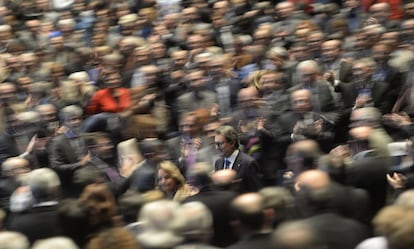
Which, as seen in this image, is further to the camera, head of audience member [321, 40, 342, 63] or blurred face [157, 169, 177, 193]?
head of audience member [321, 40, 342, 63]

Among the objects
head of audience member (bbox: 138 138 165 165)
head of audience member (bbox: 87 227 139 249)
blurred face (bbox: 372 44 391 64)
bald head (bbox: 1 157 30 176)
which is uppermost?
head of audience member (bbox: 87 227 139 249)

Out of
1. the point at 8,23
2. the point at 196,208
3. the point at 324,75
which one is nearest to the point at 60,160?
the point at 324,75

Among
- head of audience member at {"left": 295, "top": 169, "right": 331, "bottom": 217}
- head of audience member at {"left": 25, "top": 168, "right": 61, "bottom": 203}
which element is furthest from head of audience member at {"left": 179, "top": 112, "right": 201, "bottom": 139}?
head of audience member at {"left": 295, "top": 169, "right": 331, "bottom": 217}

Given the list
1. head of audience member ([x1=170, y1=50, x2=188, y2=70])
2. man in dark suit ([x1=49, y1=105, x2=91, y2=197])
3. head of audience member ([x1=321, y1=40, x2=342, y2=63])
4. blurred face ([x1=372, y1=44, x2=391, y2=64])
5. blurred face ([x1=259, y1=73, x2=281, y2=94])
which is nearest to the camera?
→ man in dark suit ([x1=49, y1=105, x2=91, y2=197])

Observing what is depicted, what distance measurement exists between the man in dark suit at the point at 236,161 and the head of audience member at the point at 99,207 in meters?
2.02

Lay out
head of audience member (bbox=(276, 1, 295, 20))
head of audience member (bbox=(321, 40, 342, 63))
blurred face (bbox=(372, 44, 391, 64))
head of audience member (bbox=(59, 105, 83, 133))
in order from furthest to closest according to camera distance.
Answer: head of audience member (bbox=(276, 1, 295, 20)), head of audience member (bbox=(321, 40, 342, 63)), blurred face (bbox=(372, 44, 391, 64)), head of audience member (bbox=(59, 105, 83, 133))

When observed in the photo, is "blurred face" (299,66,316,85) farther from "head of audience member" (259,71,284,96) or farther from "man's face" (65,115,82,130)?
"man's face" (65,115,82,130)

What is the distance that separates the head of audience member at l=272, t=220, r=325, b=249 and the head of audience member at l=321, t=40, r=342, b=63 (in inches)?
231

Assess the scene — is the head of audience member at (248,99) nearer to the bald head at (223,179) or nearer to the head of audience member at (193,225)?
the bald head at (223,179)

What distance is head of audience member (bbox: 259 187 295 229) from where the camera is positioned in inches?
215

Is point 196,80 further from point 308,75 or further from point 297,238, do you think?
point 297,238

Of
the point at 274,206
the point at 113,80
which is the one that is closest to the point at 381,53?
the point at 113,80

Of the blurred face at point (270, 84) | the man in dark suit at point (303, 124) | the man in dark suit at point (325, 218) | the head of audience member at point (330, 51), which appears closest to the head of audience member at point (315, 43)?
the head of audience member at point (330, 51)

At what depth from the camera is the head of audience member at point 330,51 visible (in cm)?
1059
